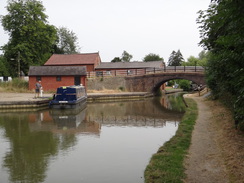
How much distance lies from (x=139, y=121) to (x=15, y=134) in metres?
6.48

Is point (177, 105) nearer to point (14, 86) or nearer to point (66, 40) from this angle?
point (14, 86)

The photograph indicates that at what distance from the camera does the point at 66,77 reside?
103 feet

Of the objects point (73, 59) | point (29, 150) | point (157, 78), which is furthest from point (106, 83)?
point (29, 150)

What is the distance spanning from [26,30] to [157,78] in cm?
1875

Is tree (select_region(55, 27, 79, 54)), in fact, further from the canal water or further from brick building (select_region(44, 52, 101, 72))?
the canal water

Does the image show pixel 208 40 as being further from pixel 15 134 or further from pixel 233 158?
pixel 15 134

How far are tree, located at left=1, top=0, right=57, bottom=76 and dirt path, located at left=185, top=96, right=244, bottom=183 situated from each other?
31.7 metres

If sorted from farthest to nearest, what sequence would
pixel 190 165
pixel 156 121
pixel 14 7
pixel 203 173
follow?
pixel 14 7 < pixel 156 121 < pixel 190 165 < pixel 203 173

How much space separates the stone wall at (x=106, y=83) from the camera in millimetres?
33031

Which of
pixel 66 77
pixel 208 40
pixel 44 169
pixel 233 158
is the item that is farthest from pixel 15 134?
pixel 66 77

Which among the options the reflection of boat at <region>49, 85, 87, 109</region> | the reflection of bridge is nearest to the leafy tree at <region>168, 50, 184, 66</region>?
the reflection of boat at <region>49, 85, 87, 109</region>

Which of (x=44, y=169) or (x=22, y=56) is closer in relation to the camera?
(x=44, y=169)

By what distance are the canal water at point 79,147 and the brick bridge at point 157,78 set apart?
16348 mm

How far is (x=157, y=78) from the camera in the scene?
32719 millimetres
